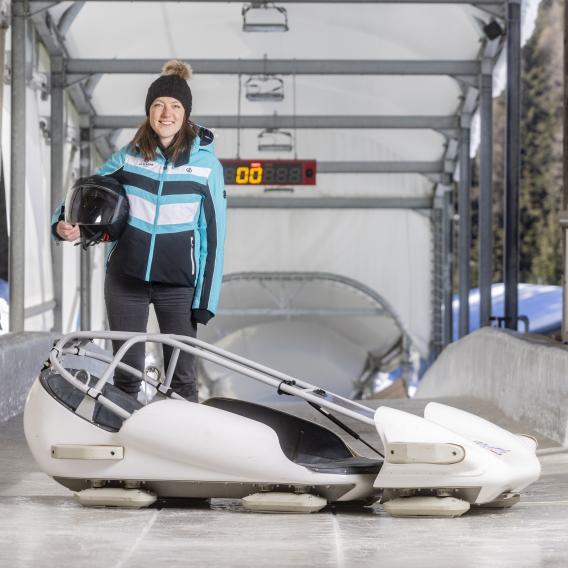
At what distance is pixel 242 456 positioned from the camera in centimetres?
393

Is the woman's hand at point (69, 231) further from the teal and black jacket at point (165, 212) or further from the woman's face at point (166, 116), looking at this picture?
the woman's face at point (166, 116)

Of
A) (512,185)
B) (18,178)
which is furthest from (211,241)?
(18,178)

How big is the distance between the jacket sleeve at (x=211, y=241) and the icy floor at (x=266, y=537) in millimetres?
839

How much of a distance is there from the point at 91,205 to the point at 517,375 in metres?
4.52

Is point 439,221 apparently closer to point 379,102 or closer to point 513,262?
point 379,102

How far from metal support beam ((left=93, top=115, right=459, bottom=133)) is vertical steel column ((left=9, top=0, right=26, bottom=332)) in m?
7.69

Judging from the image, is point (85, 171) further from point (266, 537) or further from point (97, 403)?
point (266, 537)

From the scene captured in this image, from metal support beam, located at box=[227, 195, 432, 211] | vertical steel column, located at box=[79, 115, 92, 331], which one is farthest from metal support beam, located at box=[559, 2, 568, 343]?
metal support beam, located at box=[227, 195, 432, 211]

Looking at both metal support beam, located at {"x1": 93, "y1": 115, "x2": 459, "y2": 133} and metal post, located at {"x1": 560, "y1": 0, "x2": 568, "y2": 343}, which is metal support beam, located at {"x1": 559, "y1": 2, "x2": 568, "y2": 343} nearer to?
metal post, located at {"x1": 560, "y1": 0, "x2": 568, "y2": 343}

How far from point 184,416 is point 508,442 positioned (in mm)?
1126

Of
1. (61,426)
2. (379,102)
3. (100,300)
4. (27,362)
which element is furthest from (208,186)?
(100,300)

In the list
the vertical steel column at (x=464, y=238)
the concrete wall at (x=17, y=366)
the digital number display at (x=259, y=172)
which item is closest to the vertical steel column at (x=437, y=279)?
the vertical steel column at (x=464, y=238)

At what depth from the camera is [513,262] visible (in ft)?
42.5

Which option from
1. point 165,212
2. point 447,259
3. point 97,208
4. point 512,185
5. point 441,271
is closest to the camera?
point 97,208
